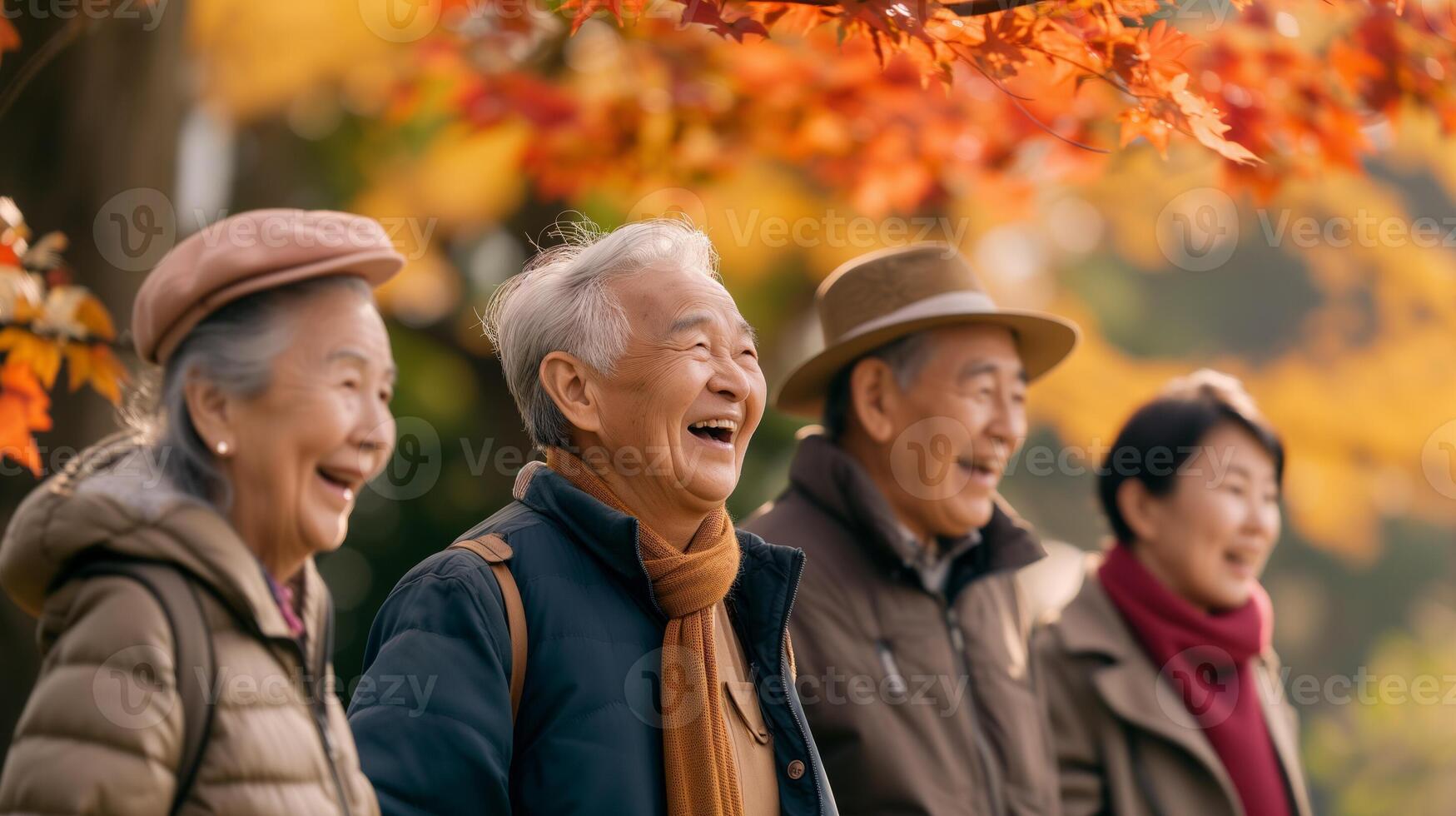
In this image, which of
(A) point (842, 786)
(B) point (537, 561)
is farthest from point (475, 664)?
(A) point (842, 786)

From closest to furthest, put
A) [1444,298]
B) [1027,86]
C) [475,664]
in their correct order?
[475,664], [1027,86], [1444,298]

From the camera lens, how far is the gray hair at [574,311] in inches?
120

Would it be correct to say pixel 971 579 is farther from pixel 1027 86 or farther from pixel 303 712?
pixel 1027 86

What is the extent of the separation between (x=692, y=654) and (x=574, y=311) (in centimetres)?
75

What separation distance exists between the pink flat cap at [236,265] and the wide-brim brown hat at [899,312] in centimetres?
198

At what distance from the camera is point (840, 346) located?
4.25m

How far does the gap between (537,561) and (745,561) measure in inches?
19.7
